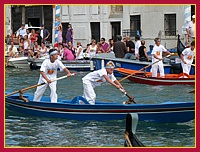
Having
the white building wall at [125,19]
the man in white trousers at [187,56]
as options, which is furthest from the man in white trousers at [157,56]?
the white building wall at [125,19]

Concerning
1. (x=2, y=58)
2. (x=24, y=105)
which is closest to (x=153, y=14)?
(x=24, y=105)

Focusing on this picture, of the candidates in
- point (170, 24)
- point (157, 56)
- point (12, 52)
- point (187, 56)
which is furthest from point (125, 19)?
point (187, 56)

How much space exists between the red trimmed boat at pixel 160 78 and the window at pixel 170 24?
9.39m

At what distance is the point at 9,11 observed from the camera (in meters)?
35.2

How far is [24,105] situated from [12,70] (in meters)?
11.4

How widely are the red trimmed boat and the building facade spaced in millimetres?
8140

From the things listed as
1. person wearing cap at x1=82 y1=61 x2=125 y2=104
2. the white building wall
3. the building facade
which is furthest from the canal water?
the white building wall

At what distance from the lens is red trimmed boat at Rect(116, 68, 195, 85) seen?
1741cm

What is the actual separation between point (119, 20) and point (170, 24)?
3515 millimetres

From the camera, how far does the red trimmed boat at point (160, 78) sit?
17406 mm

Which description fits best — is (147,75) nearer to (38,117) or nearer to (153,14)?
(38,117)

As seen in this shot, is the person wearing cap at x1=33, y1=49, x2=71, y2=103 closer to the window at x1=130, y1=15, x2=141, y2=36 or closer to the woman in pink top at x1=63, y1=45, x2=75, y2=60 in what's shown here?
the woman in pink top at x1=63, y1=45, x2=75, y2=60

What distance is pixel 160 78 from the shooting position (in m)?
17.9

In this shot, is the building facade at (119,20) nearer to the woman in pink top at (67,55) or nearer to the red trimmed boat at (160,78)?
the woman in pink top at (67,55)
